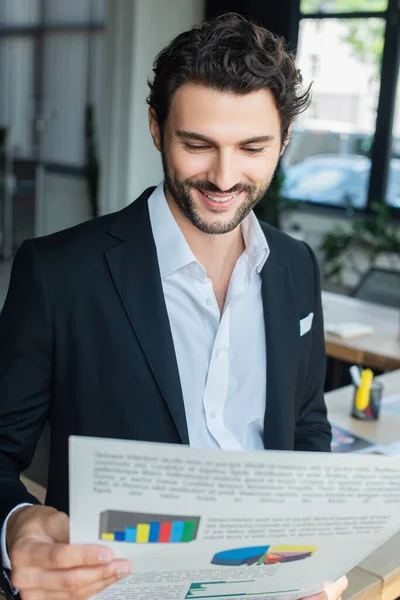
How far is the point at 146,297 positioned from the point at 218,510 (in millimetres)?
530

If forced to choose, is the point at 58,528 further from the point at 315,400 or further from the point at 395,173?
the point at 395,173

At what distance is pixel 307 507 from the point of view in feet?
2.87

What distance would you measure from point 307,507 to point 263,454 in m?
0.12

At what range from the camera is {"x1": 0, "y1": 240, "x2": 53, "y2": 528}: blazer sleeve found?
1.19 meters

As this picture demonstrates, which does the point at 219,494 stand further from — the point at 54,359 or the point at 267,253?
the point at 267,253

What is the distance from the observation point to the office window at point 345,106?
619cm

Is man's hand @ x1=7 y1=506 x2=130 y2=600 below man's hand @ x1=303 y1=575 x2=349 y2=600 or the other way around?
the other way around

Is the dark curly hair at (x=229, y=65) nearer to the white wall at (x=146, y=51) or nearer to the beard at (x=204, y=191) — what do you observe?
the beard at (x=204, y=191)

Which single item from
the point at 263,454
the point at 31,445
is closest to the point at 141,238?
the point at 31,445

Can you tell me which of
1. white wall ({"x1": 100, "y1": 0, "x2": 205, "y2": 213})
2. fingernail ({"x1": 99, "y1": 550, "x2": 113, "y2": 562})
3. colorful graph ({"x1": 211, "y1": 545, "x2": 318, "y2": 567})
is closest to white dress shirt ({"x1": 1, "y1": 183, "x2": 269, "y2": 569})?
colorful graph ({"x1": 211, "y1": 545, "x2": 318, "y2": 567})

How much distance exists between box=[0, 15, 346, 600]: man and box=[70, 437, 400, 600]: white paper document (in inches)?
9.4

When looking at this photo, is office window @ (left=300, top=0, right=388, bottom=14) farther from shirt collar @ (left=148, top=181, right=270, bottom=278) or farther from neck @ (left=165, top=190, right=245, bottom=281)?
shirt collar @ (left=148, top=181, right=270, bottom=278)

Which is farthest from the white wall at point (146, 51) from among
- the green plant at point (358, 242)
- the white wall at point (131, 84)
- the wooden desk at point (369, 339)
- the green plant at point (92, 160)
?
the wooden desk at point (369, 339)

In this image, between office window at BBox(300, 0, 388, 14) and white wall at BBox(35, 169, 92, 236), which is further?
white wall at BBox(35, 169, 92, 236)
